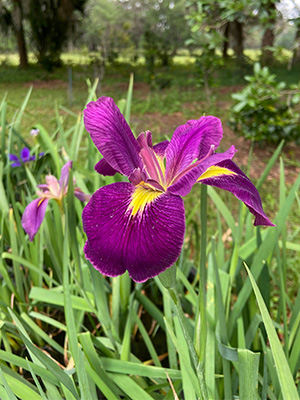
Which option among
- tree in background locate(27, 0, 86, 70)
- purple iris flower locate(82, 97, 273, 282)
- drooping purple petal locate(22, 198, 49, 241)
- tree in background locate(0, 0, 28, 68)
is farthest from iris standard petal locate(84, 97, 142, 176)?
tree in background locate(27, 0, 86, 70)

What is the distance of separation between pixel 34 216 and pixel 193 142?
51cm

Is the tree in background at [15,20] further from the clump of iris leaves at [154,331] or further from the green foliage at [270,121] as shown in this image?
the clump of iris leaves at [154,331]

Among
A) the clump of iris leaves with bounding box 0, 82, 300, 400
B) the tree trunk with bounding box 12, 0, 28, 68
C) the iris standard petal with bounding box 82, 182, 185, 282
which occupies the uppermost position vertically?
the tree trunk with bounding box 12, 0, 28, 68

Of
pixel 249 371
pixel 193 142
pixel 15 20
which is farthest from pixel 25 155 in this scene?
pixel 15 20

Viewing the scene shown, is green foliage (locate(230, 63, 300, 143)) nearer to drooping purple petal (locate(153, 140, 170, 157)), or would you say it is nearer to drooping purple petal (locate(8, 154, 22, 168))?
drooping purple petal (locate(8, 154, 22, 168))

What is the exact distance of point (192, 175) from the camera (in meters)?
0.47

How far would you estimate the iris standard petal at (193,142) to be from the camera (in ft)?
1.78

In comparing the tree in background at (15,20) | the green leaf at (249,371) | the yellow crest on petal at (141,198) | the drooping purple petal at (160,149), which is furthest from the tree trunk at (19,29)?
the green leaf at (249,371)

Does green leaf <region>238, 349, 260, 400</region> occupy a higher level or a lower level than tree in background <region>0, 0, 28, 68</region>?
lower

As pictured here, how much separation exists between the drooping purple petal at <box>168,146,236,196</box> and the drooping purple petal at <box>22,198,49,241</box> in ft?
1.67

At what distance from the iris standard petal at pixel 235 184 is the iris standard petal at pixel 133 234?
0.20ft

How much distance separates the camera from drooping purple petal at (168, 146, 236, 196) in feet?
1.53

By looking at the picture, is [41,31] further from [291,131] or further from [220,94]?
[291,131]

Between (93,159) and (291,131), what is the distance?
3.22 metres
